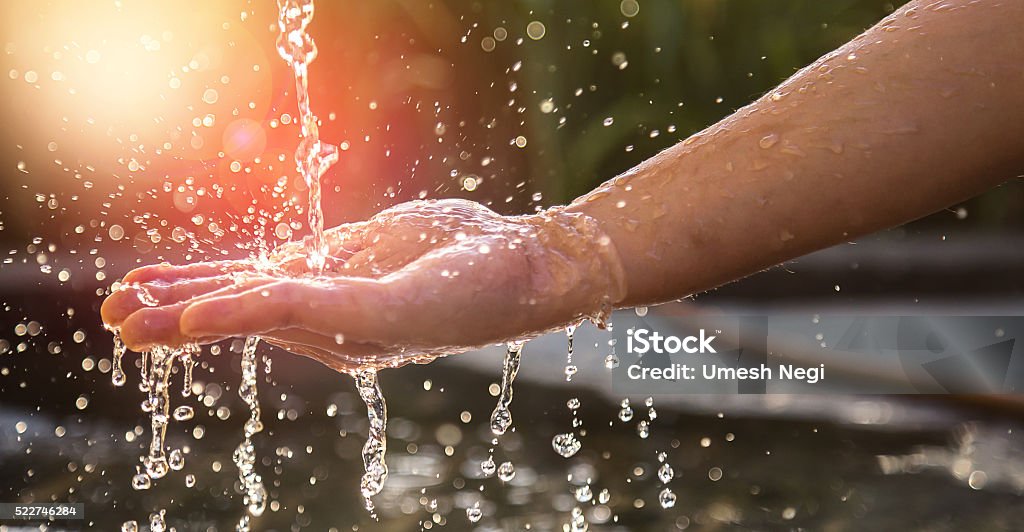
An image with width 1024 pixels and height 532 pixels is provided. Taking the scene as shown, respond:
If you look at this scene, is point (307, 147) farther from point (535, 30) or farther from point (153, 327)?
point (535, 30)

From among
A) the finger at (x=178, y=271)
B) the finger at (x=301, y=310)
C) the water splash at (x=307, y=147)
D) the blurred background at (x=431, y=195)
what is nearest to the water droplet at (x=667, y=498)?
the blurred background at (x=431, y=195)

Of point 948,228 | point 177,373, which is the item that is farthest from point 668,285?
point 948,228

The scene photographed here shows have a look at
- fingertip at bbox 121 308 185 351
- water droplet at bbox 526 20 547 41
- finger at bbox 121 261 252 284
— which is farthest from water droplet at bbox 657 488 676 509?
water droplet at bbox 526 20 547 41

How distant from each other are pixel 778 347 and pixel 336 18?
2.62 metres

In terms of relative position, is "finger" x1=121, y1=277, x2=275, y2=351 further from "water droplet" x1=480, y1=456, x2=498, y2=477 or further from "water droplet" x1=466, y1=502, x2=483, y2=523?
"water droplet" x1=480, y1=456, x2=498, y2=477

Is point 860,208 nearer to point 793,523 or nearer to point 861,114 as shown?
point 861,114

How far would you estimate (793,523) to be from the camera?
2.12m

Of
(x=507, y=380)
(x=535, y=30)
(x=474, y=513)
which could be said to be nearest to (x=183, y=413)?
(x=474, y=513)

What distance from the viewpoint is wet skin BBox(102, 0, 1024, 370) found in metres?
1.10

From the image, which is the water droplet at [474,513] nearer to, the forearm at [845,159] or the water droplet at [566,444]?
the water droplet at [566,444]

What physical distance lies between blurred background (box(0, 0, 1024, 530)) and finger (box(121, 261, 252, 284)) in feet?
3.09

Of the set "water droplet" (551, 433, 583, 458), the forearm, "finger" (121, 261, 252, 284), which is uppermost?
the forearm

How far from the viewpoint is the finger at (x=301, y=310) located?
98 cm

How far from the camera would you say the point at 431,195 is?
482 cm
